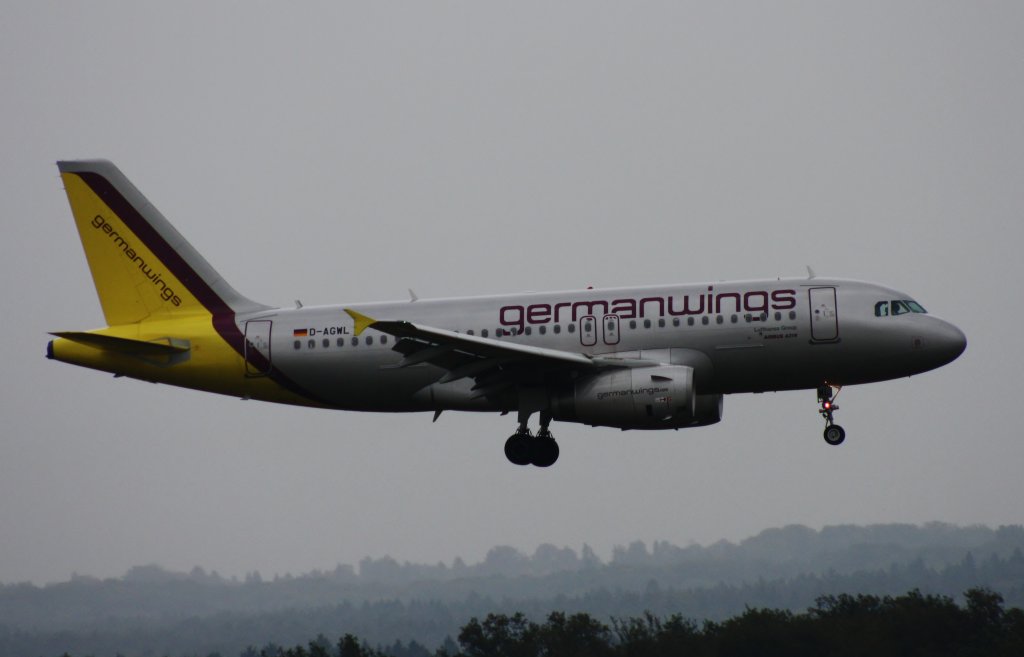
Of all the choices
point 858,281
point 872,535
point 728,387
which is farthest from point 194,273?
point 872,535

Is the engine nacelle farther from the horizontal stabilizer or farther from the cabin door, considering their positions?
the horizontal stabilizer

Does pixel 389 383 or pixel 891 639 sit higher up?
pixel 389 383

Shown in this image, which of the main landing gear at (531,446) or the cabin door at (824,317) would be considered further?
the main landing gear at (531,446)

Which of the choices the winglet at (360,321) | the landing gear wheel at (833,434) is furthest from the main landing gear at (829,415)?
the winglet at (360,321)

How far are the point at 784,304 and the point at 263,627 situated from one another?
282ft

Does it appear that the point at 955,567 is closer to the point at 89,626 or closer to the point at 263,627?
the point at 263,627

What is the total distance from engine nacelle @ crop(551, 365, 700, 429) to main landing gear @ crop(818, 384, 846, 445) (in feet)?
14.6

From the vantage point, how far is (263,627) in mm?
119250

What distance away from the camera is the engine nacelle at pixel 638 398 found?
40.2 m

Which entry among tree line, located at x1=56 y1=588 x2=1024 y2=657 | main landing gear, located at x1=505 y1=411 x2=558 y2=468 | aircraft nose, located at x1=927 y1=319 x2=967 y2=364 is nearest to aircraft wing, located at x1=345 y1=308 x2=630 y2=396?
main landing gear, located at x1=505 y1=411 x2=558 y2=468

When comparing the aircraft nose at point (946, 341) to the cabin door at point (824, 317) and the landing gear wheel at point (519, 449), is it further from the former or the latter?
the landing gear wheel at point (519, 449)

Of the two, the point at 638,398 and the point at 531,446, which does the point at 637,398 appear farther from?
the point at 531,446

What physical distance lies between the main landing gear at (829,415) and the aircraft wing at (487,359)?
5.66 meters

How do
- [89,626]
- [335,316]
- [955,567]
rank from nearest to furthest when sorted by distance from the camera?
[335,316] < [89,626] < [955,567]
